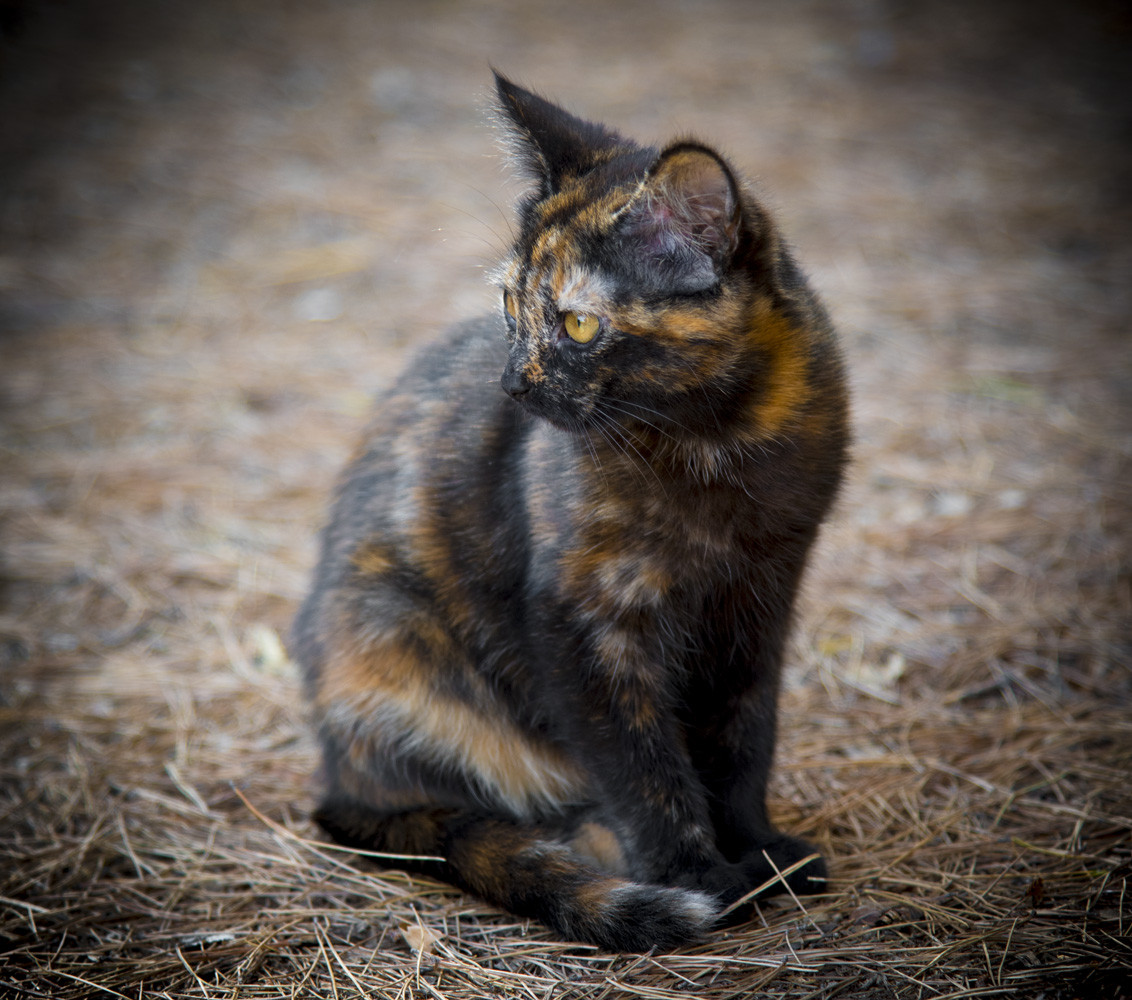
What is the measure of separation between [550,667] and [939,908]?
1030 millimetres

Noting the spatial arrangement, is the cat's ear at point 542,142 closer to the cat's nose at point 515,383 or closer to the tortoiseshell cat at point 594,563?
the tortoiseshell cat at point 594,563

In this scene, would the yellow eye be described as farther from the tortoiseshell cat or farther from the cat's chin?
the cat's chin

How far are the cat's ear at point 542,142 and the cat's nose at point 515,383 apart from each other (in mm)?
492

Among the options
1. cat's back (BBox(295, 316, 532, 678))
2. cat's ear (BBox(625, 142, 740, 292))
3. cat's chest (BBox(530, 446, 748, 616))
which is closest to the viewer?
cat's ear (BBox(625, 142, 740, 292))

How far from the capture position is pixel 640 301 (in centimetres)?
195

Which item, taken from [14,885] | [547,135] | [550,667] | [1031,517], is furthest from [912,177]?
[14,885]

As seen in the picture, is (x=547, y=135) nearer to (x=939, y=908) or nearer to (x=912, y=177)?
(x=939, y=908)

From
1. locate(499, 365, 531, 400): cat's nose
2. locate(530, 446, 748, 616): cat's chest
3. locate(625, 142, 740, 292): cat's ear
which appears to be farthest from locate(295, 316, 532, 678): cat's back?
locate(625, 142, 740, 292): cat's ear

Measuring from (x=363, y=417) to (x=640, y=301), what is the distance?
2.82 metres

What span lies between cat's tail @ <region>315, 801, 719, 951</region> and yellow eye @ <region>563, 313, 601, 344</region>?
1.21 m

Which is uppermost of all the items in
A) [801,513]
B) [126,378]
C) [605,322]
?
[605,322]

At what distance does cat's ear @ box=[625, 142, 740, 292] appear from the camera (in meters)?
1.81

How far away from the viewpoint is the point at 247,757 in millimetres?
2893

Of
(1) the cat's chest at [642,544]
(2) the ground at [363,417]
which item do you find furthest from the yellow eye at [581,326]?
(2) the ground at [363,417]
